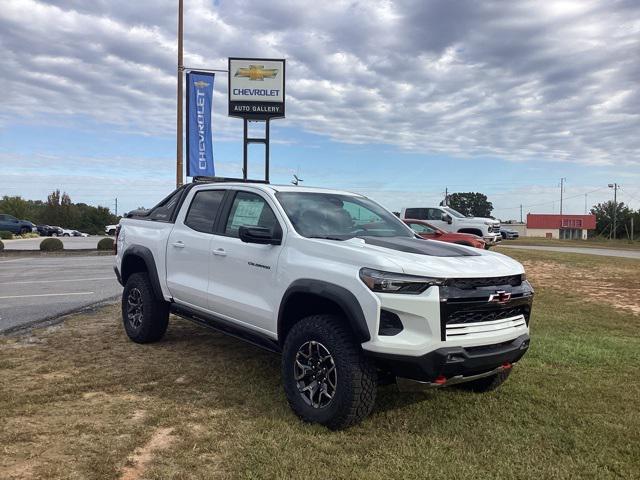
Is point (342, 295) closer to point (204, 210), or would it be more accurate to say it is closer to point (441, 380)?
point (441, 380)

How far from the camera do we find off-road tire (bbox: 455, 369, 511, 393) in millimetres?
4679

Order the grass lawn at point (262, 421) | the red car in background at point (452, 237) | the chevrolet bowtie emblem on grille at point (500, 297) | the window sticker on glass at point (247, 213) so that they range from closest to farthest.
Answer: the grass lawn at point (262, 421) < the chevrolet bowtie emblem on grille at point (500, 297) < the window sticker on glass at point (247, 213) < the red car in background at point (452, 237)

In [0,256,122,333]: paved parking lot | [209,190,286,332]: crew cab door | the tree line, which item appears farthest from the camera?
the tree line

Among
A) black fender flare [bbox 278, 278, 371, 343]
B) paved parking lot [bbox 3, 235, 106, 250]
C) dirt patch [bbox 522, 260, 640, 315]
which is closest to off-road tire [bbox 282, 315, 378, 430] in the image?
black fender flare [bbox 278, 278, 371, 343]

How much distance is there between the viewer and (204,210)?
18.7ft

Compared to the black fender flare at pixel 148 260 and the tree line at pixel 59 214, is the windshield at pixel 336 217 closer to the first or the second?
the black fender flare at pixel 148 260

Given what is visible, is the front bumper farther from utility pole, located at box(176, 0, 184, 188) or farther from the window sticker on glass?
utility pole, located at box(176, 0, 184, 188)

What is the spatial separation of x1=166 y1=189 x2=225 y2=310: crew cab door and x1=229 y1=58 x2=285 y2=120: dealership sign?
1607cm

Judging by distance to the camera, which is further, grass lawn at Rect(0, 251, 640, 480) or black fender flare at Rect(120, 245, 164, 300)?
black fender flare at Rect(120, 245, 164, 300)

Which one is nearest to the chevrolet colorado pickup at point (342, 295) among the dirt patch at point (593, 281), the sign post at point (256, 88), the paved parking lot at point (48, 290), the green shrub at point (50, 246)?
the paved parking lot at point (48, 290)

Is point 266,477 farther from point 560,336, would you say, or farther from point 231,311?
point 560,336

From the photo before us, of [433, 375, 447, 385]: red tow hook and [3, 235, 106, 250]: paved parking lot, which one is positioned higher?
[433, 375, 447, 385]: red tow hook

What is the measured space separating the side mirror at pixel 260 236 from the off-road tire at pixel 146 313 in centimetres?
225

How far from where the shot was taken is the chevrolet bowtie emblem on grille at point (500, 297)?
3826mm
